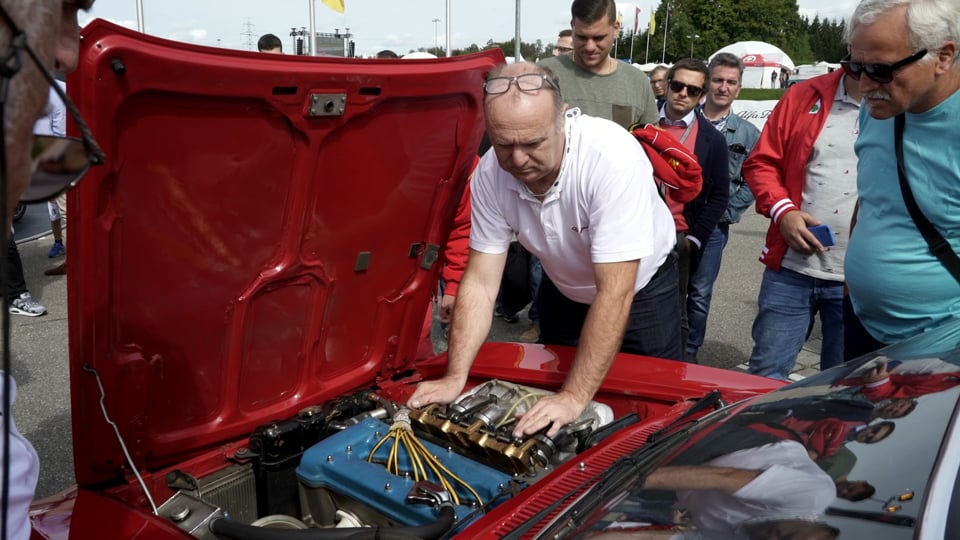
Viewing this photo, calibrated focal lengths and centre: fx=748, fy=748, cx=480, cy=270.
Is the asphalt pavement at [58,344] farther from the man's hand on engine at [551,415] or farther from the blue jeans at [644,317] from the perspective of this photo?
the man's hand on engine at [551,415]

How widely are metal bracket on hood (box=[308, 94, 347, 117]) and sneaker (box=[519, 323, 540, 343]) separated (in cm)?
326

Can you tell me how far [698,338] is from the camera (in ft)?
14.1

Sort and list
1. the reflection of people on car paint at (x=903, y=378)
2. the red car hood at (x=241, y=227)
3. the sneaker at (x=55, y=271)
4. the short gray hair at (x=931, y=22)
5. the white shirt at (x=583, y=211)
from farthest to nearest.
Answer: the sneaker at (x=55, y=271) < the white shirt at (x=583, y=211) < the short gray hair at (x=931, y=22) < the red car hood at (x=241, y=227) < the reflection of people on car paint at (x=903, y=378)

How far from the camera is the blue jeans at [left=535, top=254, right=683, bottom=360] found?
104 inches

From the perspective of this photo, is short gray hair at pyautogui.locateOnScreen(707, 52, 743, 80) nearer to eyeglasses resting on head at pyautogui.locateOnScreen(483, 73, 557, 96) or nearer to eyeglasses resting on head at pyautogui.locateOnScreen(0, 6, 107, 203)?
eyeglasses resting on head at pyautogui.locateOnScreen(483, 73, 557, 96)

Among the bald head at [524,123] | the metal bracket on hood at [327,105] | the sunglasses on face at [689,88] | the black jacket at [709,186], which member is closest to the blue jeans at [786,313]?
the black jacket at [709,186]

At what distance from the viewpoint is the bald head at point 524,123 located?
2.01 metres

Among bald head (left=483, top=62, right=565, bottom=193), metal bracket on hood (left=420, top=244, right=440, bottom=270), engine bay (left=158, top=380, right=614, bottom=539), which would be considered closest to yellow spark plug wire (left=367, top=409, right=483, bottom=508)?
engine bay (left=158, top=380, right=614, bottom=539)

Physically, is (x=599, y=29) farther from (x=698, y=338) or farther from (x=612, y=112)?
(x=698, y=338)

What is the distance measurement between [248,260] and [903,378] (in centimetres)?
145

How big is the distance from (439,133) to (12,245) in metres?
4.24

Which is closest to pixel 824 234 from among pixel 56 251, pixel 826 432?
pixel 826 432

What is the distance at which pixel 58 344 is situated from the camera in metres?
4.61

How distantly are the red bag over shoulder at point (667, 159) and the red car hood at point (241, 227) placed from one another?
1.12 m
